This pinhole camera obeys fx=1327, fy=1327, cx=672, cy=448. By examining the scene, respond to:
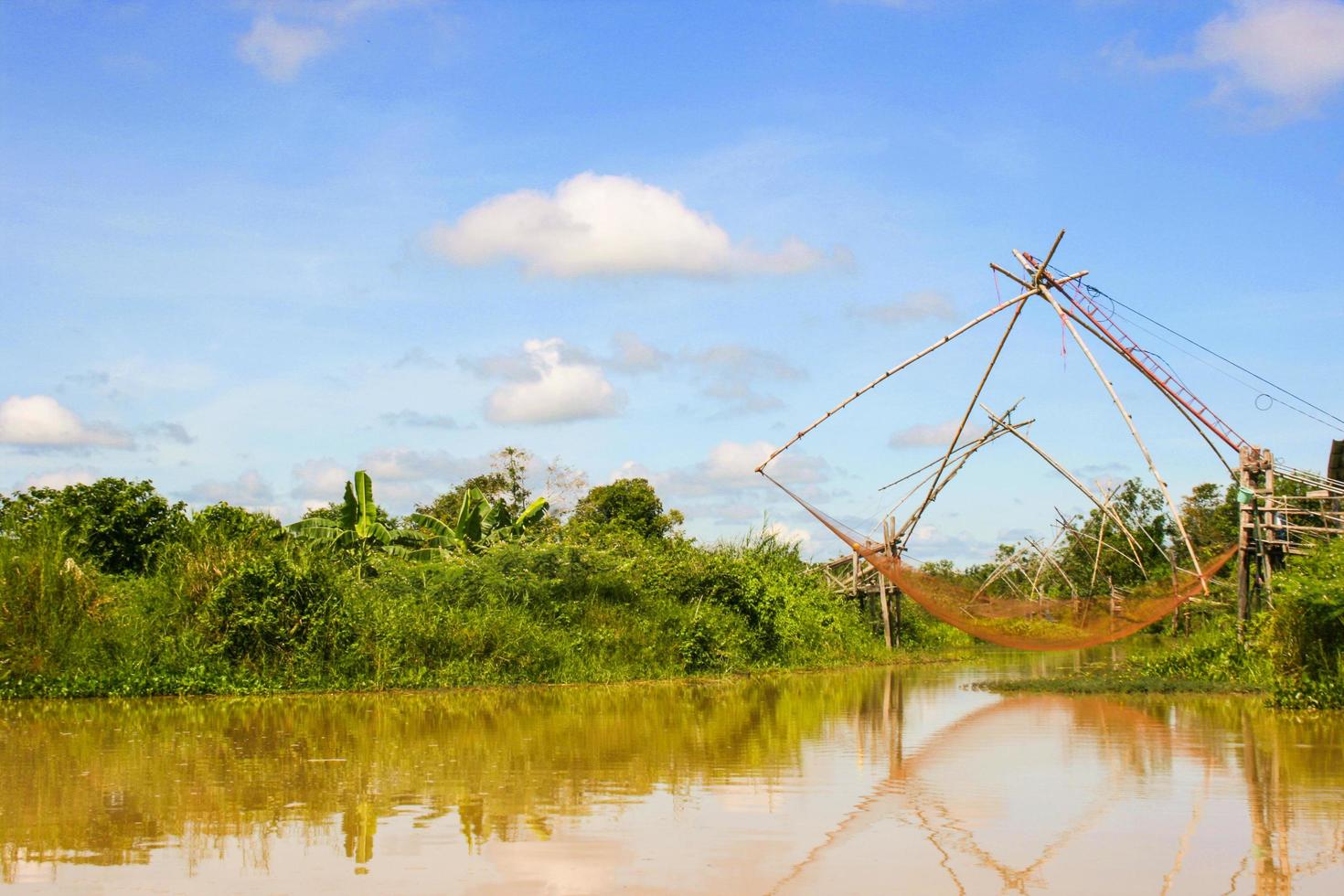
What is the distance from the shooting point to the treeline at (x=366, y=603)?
1655cm

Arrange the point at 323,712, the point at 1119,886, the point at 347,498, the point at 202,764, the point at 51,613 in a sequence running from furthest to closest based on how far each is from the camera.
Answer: the point at 347,498 → the point at 51,613 → the point at 323,712 → the point at 202,764 → the point at 1119,886

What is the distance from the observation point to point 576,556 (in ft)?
69.0

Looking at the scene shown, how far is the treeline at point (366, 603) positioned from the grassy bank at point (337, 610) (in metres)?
0.03

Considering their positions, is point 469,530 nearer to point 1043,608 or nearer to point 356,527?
point 356,527

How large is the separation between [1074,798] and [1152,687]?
377 inches

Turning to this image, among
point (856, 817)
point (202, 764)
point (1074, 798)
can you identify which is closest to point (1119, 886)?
point (856, 817)

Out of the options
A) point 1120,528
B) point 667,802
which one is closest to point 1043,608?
point 1120,528

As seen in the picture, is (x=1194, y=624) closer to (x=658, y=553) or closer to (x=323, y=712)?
(x=658, y=553)

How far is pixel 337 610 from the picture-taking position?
17.7 m

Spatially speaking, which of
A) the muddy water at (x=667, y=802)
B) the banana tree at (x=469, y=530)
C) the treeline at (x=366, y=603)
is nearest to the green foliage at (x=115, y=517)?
the treeline at (x=366, y=603)

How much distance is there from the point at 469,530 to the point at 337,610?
21.4 feet

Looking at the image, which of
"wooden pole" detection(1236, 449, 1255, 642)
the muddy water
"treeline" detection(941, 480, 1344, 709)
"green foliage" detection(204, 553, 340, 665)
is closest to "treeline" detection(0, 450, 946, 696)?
"green foliage" detection(204, 553, 340, 665)

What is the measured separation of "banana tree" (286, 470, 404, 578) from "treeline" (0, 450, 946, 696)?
4 centimetres

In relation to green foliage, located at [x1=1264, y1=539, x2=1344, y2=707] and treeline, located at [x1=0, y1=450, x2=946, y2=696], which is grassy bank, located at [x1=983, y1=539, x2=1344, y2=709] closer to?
green foliage, located at [x1=1264, y1=539, x2=1344, y2=707]
